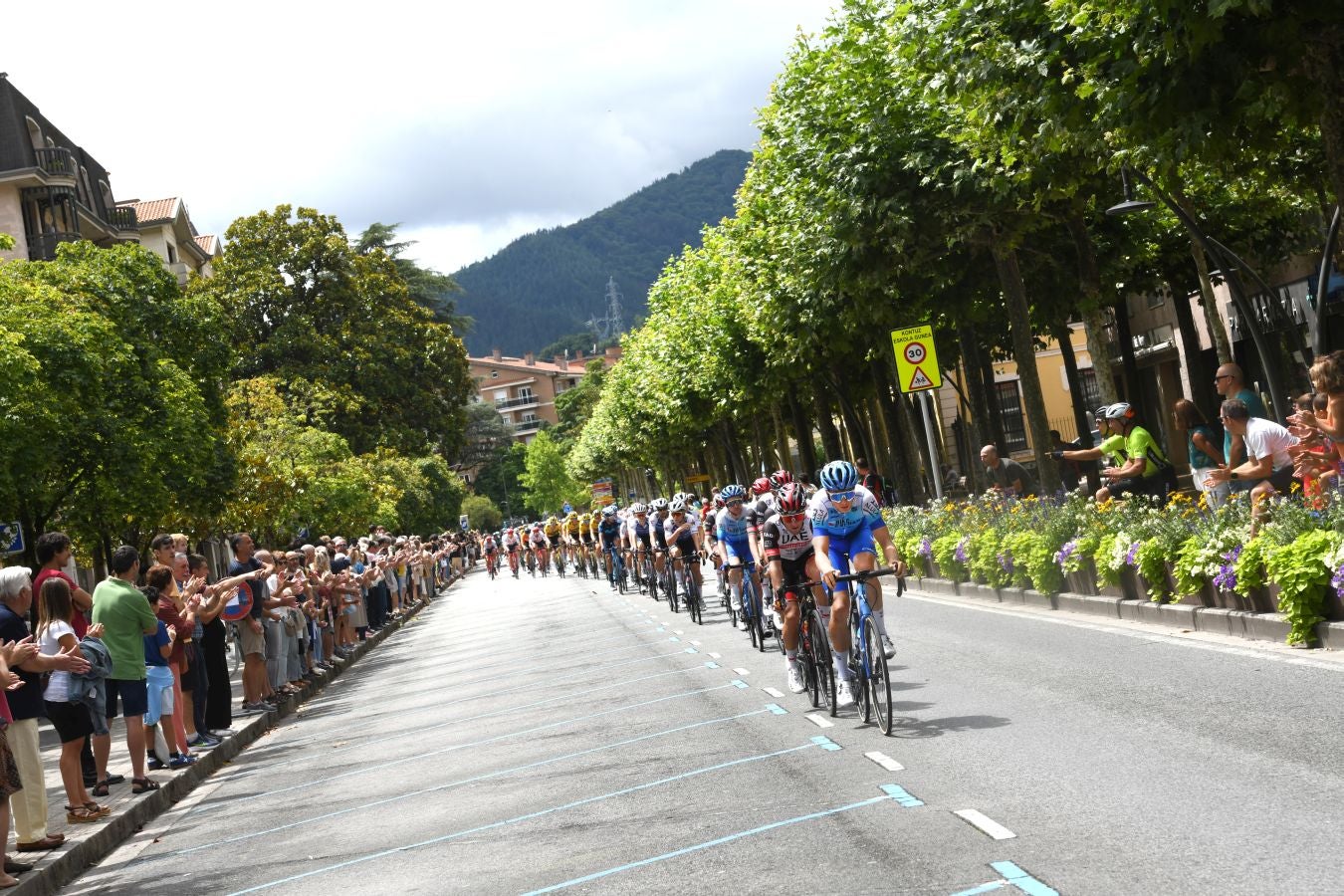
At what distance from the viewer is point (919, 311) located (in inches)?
1104

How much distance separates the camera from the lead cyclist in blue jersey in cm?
1090

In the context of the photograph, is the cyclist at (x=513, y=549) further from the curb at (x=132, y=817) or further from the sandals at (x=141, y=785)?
the sandals at (x=141, y=785)

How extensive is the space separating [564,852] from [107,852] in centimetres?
464

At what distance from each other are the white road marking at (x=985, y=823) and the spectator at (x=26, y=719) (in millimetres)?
6110

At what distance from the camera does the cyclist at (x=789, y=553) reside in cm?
1271

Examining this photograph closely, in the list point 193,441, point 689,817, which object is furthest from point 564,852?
point 193,441

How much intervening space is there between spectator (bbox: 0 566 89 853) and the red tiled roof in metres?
68.6

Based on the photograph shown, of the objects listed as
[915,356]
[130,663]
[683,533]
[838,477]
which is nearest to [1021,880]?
[838,477]

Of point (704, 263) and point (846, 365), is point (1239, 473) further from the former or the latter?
point (704, 263)

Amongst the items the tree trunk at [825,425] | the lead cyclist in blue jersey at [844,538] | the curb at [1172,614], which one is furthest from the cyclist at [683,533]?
the tree trunk at [825,425]

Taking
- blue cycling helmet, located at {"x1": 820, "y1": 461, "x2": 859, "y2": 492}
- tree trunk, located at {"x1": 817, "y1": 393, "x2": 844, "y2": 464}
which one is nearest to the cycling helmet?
blue cycling helmet, located at {"x1": 820, "y1": 461, "x2": 859, "y2": 492}

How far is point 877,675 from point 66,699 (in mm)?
5827

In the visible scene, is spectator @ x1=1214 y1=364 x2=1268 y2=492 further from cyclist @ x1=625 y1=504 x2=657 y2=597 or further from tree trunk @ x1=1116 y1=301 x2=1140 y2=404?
tree trunk @ x1=1116 y1=301 x2=1140 y2=404

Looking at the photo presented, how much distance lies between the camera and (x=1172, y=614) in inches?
568
